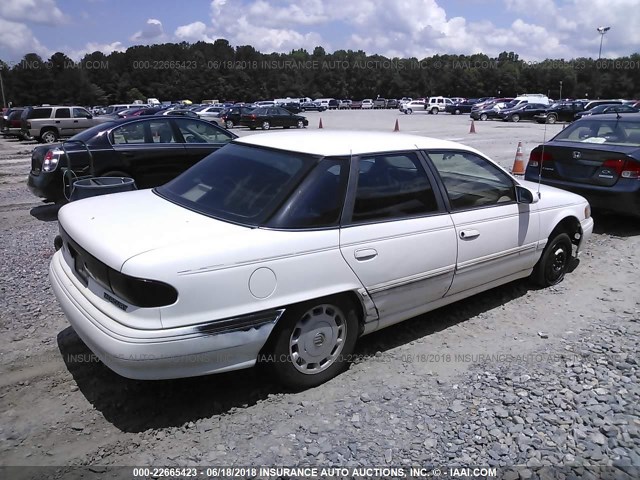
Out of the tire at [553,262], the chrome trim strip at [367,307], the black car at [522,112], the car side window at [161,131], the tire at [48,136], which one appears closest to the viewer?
the chrome trim strip at [367,307]

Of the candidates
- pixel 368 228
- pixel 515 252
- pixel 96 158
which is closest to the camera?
pixel 368 228

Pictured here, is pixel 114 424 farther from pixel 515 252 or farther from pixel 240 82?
pixel 240 82

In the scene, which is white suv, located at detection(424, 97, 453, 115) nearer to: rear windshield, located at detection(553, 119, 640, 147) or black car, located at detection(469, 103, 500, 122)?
black car, located at detection(469, 103, 500, 122)

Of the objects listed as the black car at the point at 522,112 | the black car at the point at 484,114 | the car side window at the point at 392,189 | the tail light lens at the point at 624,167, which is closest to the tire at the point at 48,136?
the tail light lens at the point at 624,167

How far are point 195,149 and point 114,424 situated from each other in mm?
6415

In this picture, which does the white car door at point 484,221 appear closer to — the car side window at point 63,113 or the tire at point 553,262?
the tire at point 553,262

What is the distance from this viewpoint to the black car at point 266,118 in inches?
1221

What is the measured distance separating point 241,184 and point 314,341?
1.17 metres

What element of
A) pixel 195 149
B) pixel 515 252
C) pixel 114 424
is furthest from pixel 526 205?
pixel 195 149

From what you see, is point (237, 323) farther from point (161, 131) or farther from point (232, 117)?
point (232, 117)

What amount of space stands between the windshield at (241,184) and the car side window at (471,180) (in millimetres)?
1232

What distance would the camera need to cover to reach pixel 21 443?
2.89 m

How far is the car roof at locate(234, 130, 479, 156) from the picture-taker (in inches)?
142

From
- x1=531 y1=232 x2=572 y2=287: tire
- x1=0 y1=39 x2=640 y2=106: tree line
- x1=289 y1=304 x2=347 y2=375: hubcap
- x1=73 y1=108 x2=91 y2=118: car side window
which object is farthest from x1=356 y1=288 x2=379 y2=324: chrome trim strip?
x1=0 y1=39 x2=640 y2=106: tree line
